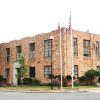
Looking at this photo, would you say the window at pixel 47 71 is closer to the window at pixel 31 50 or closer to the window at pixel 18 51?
the window at pixel 31 50

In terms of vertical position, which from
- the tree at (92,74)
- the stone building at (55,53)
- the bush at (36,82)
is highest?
the stone building at (55,53)

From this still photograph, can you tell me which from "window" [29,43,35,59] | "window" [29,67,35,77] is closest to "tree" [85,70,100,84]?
"window" [29,67,35,77]

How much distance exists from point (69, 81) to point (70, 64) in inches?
98.3

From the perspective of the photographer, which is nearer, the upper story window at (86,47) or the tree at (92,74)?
the tree at (92,74)

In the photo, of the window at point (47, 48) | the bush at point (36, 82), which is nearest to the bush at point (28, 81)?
the bush at point (36, 82)

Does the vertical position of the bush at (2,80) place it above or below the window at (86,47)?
below

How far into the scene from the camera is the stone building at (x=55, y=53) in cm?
5638

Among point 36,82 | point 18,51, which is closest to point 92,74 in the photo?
point 36,82

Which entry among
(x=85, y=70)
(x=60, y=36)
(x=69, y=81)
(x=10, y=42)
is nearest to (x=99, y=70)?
(x=85, y=70)

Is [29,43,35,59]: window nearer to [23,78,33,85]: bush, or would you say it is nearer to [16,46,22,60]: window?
[16,46,22,60]: window

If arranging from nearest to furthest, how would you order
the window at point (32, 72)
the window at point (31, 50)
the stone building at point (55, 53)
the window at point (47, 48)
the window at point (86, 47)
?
the stone building at point (55, 53) < the window at point (47, 48) < the window at point (86, 47) < the window at point (32, 72) < the window at point (31, 50)

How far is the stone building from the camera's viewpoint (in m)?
56.4

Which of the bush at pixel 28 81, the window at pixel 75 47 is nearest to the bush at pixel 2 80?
the bush at pixel 28 81

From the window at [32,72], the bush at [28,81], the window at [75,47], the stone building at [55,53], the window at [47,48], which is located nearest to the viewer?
the stone building at [55,53]
